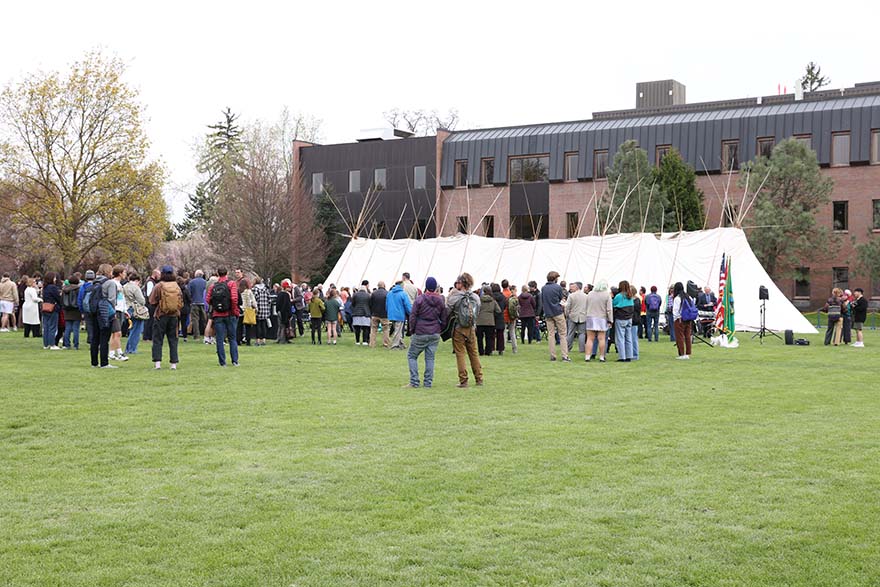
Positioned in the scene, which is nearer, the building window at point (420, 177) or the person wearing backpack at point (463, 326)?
the person wearing backpack at point (463, 326)

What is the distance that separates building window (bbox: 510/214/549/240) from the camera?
55438mm

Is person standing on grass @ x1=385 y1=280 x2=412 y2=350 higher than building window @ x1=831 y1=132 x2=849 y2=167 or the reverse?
the reverse

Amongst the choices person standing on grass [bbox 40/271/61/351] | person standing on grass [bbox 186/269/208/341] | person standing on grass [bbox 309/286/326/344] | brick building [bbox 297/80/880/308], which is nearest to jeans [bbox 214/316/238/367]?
person standing on grass [bbox 40/271/61/351]

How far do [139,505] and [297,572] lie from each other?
1964 millimetres

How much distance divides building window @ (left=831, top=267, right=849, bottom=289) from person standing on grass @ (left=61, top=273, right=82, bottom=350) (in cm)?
3828

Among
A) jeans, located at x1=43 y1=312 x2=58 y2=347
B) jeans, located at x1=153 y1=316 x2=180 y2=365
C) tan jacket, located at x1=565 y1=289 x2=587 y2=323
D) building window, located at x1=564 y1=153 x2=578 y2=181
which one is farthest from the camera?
building window, located at x1=564 y1=153 x2=578 y2=181

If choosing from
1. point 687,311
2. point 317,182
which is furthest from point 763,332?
point 317,182

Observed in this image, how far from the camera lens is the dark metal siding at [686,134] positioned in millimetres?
47156

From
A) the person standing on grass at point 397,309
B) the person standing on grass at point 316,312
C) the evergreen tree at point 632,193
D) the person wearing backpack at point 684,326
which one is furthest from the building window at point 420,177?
the person wearing backpack at point 684,326

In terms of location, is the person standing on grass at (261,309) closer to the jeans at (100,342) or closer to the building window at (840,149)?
the jeans at (100,342)

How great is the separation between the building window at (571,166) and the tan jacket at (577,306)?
33148 mm

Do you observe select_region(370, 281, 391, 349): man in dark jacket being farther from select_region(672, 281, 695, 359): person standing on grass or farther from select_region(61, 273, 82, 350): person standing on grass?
select_region(672, 281, 695, 359): person standing on grass

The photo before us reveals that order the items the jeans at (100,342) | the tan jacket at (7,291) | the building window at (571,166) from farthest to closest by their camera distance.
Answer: the building window at (571,166) → the tan jacket at (7,291) → the jeans at (100,342)

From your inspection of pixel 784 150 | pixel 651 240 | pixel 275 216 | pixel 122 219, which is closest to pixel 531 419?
pixel 651 240
